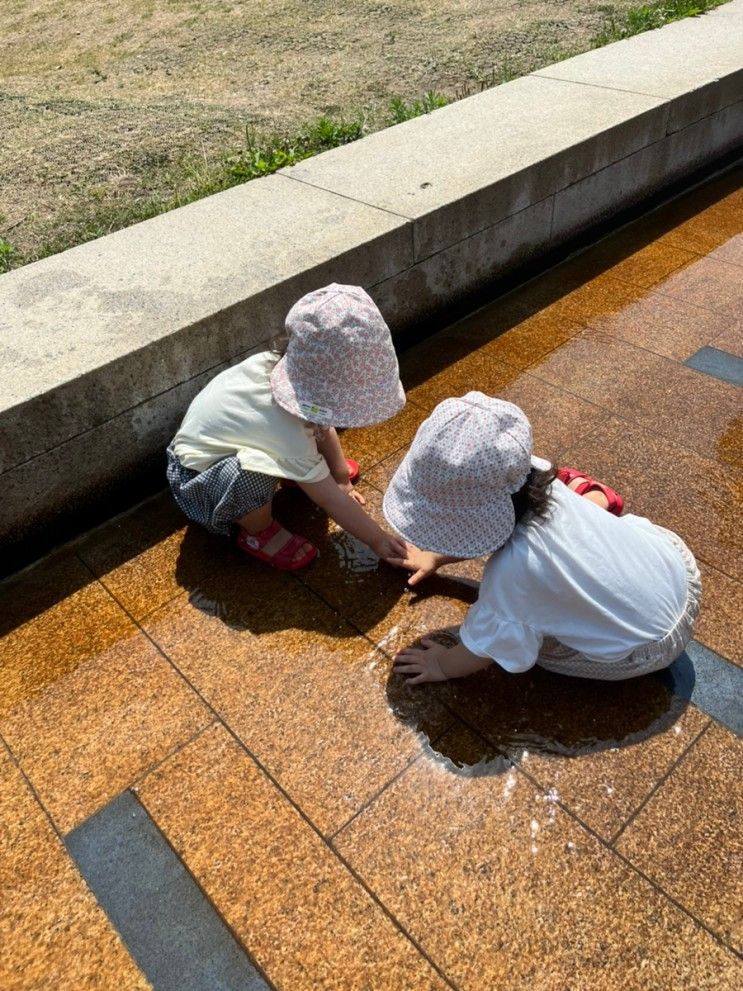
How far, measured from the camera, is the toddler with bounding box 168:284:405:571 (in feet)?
7.89

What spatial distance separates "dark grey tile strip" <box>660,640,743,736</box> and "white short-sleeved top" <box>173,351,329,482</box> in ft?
4.33

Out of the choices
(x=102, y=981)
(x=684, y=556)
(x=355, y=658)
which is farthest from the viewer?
(x=355, y=658)

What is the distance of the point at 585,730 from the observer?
88.9 inches

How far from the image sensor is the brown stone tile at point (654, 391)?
3.30 m

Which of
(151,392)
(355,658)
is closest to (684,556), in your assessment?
(355,658)

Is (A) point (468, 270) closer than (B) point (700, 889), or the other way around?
(B) point (700, 889)

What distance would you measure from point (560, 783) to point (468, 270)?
281cm

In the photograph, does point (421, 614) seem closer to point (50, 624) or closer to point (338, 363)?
point (338, 363)

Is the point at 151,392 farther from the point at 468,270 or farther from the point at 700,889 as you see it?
the point at 700,889

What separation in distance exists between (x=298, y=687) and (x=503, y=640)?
0.73 meters

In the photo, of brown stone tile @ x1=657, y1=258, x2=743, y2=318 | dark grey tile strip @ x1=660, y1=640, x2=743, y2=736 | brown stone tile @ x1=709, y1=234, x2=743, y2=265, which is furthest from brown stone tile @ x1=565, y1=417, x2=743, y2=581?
brown stone tile @ x1=709, y1=234, x2=743, y2=265

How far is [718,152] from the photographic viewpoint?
5.54 m

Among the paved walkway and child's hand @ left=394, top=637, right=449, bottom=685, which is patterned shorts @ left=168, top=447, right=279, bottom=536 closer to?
the paved walkway

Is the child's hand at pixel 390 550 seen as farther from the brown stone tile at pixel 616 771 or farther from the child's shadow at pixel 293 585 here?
the brown stone tile at pixel 616 771
